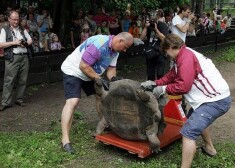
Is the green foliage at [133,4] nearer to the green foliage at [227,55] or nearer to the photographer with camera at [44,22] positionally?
the green foliage at [227,55]

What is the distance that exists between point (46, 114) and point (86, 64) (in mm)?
2509

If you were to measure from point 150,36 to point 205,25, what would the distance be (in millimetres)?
13621

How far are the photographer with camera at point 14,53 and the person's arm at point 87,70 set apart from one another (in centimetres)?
249

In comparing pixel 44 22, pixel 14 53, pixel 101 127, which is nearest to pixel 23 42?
pixel 14 53

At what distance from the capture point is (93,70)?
5004 millimetres

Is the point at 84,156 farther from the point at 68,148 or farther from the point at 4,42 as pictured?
the point at 4,42

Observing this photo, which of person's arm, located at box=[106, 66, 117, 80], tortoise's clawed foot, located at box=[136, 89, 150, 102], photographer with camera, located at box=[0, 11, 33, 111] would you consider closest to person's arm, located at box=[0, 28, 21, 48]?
photographer with camera, located at box=[0, 11, 33, 111]

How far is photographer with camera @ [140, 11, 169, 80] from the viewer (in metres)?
7.44

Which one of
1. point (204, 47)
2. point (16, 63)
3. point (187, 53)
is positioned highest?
point (187, 53)

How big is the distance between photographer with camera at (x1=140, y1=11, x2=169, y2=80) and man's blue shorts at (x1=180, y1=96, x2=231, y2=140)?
126 inches

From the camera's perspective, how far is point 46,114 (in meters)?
7.09

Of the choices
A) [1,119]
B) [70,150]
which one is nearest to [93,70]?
[70,150]

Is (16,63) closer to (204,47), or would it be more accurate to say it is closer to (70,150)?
(70,150)

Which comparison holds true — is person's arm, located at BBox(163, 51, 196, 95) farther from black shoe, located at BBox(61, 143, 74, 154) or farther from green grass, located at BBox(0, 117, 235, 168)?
black shoe, located at BBox(61, 143, 74, 154)
